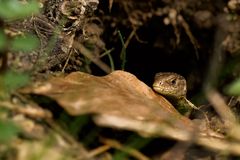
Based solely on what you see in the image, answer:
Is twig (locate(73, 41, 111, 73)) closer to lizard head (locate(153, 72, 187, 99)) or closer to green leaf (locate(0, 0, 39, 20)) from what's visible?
green leaf (locate(0, 0, 39, 20))

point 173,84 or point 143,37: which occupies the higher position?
point 143,37

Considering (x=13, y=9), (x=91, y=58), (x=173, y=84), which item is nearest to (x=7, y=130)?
(x=13, y=9)

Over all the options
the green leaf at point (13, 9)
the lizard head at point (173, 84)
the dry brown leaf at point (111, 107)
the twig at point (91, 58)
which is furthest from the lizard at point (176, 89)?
the green leaf at point (13, 9)

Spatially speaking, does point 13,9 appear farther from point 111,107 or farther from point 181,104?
point 181,104

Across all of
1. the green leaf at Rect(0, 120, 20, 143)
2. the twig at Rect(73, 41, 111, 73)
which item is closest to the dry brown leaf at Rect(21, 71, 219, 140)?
the twig at Rect(73, 41, 111, 73)

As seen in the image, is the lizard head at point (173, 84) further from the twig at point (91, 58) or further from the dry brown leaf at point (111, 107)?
the dry brown leaf at point (111, 107)

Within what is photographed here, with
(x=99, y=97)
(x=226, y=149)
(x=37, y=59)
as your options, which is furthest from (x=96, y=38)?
(x=226, y=149)

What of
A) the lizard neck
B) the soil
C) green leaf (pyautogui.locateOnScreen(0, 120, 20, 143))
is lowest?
the lizard neck

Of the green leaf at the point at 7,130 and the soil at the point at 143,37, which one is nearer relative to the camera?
the green leaf at the point at 7,130

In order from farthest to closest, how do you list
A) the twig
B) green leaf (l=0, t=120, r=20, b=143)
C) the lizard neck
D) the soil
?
the lizard neck, the soil, the twig, green leaf (l=0, t=120, r=20, b=143)

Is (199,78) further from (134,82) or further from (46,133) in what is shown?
(46,133)
